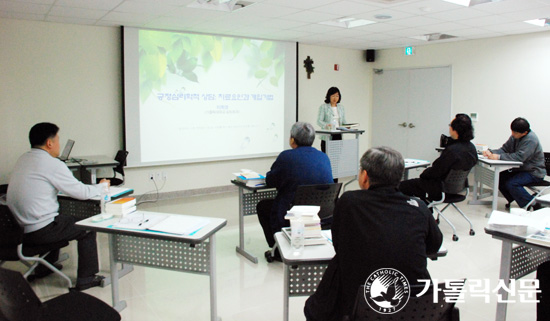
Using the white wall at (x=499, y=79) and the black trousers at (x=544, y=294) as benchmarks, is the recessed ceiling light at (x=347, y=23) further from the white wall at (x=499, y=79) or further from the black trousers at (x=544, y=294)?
the black trousers at (x=544, y=294)

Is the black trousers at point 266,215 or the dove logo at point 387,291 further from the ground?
the dove logo at point 387,291

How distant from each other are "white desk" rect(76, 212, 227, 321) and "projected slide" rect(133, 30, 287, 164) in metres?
3.29

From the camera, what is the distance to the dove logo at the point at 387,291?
1.61 m

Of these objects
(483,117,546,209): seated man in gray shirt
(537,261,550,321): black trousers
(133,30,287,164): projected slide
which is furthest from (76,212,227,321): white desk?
(483,117,546,209): seated man in gray shirt

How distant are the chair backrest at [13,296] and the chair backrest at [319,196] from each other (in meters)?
2.04

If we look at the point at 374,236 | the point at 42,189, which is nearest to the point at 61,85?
the point at 42,189

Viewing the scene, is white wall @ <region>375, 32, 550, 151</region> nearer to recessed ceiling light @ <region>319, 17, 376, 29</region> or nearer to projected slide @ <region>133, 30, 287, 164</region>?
recessed ceiling light @ <region>319, 17, 376, 29</region>

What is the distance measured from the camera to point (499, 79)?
6.62 metres

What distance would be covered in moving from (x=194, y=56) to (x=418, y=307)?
18.1 ft

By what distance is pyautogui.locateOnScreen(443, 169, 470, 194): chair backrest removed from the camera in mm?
4562

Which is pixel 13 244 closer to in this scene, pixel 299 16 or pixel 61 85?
pixel 61 85

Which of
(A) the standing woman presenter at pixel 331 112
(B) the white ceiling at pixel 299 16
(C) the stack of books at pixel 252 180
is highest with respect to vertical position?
(B) the white ceiling at pixel 299 16

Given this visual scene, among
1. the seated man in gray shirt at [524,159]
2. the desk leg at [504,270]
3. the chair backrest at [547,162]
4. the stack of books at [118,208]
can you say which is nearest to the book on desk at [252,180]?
the stack of books at [118,208]

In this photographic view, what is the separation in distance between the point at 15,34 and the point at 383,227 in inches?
208
